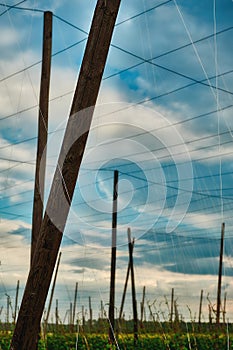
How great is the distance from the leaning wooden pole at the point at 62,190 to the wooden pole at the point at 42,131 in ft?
10.8

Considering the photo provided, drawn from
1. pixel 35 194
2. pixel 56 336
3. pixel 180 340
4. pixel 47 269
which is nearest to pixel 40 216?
pixel 35 194

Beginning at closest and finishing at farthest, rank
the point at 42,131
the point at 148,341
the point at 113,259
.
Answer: the point at 42,131
the point at 113,259
the point at 148,341

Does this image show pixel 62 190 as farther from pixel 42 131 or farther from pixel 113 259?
pixel 113 259

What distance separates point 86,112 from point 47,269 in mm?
1146

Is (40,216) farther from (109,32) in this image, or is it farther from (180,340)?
(180,340)

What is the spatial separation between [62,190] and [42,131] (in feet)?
13.0

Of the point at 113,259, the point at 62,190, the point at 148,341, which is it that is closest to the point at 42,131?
the point at 62,190

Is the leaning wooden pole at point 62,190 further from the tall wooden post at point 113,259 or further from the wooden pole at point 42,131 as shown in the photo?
the tall wooden post at point 113,259

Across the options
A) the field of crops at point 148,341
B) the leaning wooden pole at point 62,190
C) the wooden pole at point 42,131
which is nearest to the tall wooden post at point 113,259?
the field of crops at point 148,341

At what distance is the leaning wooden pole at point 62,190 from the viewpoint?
3.90 meters

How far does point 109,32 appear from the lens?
162 inches

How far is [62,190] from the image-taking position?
13.0ft

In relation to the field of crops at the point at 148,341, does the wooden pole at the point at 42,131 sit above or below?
above

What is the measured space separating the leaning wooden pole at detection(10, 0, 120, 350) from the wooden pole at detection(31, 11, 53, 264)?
328cm
